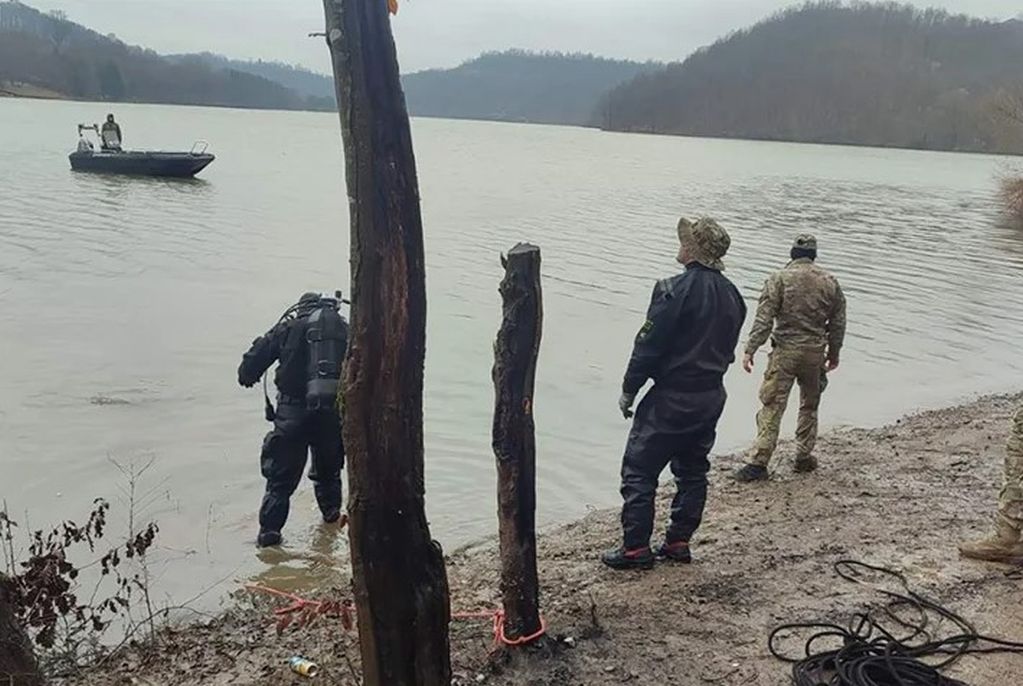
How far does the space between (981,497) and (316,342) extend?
16.6 feet

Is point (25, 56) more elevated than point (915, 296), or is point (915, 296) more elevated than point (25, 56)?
point (25, 56)

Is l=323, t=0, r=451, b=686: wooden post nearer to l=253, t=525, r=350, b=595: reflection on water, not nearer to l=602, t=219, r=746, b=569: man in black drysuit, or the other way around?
l=602, t=219, r=746, b=569: man in black drysuit

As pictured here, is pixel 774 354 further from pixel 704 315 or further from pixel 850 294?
pixel 850 294

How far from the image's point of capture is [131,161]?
3272 centimetres

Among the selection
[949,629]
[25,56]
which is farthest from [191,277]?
[25,56]

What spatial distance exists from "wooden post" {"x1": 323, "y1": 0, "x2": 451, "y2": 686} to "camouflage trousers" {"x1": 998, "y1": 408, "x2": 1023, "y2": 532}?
3.69m

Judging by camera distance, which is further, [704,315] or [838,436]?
[838,436]

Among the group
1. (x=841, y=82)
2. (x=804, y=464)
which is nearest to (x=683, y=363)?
(x=804, y=464)

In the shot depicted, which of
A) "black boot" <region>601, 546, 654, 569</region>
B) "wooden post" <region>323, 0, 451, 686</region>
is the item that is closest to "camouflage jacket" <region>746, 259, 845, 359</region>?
"black boot" <region>601, 546, 654, 569</region>

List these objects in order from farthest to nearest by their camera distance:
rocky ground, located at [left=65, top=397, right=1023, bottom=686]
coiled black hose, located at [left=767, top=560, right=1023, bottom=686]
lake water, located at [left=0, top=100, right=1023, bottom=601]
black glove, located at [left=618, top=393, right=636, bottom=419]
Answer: lake water, located at [left=0, top=100, right=1023, bottom=601], black glove, located at [left=618, top=393, right=636, bottom=419], rocky ground, located at [left=65, top=397, right=1023, bottom=686], coiled black hose, located at [left=767, top=560, right=1023, bottom=686]

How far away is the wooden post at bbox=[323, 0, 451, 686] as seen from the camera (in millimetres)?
2973

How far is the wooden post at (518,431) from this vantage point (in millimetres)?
4148

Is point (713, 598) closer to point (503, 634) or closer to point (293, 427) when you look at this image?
point (503, 634)

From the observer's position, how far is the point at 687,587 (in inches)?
207
